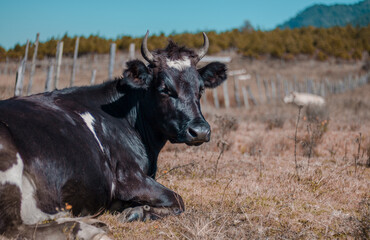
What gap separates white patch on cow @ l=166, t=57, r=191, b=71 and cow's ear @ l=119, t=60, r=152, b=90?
30 cm

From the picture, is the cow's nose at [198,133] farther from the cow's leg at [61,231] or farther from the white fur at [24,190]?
the white fur at [24,190]

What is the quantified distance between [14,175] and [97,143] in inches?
43.8

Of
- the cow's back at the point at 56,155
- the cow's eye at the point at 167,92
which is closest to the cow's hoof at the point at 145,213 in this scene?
the cow's back at the point at 56,155

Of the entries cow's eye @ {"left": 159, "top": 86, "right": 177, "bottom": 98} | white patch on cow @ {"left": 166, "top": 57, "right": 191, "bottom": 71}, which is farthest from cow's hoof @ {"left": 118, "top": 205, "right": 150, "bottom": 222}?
white patch on cow @ {"left": 166, "top": 57, "right": 191, "bottom": 71}

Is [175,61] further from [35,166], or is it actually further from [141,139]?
[35,166]

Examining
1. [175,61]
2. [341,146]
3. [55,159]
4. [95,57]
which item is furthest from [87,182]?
[95,57]

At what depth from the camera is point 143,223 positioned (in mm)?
3566

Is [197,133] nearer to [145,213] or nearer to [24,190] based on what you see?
[145,213]

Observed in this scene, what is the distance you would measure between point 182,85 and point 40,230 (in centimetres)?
240

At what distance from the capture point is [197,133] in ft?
13.3

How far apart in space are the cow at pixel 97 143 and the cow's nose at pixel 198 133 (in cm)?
1

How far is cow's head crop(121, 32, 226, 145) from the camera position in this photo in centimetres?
440

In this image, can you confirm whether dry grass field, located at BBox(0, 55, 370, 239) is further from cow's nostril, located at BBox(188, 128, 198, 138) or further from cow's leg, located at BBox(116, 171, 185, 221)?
cow's nostril, located at BBox(188, 128, 198, 138)

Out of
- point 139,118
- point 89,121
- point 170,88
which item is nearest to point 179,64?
point 170,88
